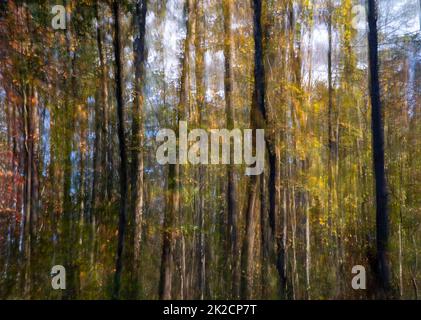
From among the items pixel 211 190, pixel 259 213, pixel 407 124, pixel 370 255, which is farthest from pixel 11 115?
pixel 407 124

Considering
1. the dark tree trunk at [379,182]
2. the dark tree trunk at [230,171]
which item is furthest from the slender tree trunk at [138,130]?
the dark tree trunk at [379,182]

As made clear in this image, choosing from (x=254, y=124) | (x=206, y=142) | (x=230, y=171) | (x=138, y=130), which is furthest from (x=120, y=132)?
(x=254, y=124)

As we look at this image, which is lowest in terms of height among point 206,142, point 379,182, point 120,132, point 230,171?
point 379,182

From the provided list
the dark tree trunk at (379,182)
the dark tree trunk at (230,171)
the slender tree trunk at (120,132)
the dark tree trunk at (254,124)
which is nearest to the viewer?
the dark tree trunk at (379,182)

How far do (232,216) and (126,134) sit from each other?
8.36 ft

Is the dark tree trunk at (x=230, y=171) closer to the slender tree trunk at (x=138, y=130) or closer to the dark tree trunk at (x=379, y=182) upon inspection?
the slender tree trunk at (x=138, y=130)

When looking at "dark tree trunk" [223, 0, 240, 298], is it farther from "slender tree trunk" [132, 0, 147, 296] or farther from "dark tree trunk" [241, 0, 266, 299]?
"slender tree trunk" [132, 0, 147, 296]

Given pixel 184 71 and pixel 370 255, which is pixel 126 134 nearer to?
pixel 184 71

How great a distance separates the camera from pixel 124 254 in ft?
24.8

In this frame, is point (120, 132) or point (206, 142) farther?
point (206, 142)

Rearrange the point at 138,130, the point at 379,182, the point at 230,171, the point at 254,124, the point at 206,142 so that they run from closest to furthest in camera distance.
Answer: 1. the point at 379,182
2. the point at 254,124
3. the point at 138,130
4. the point at 206,142
5. the point at 230,171

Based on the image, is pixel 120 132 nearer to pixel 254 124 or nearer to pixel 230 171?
pixel 230 171

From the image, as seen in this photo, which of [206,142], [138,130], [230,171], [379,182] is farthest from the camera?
[230,171]
